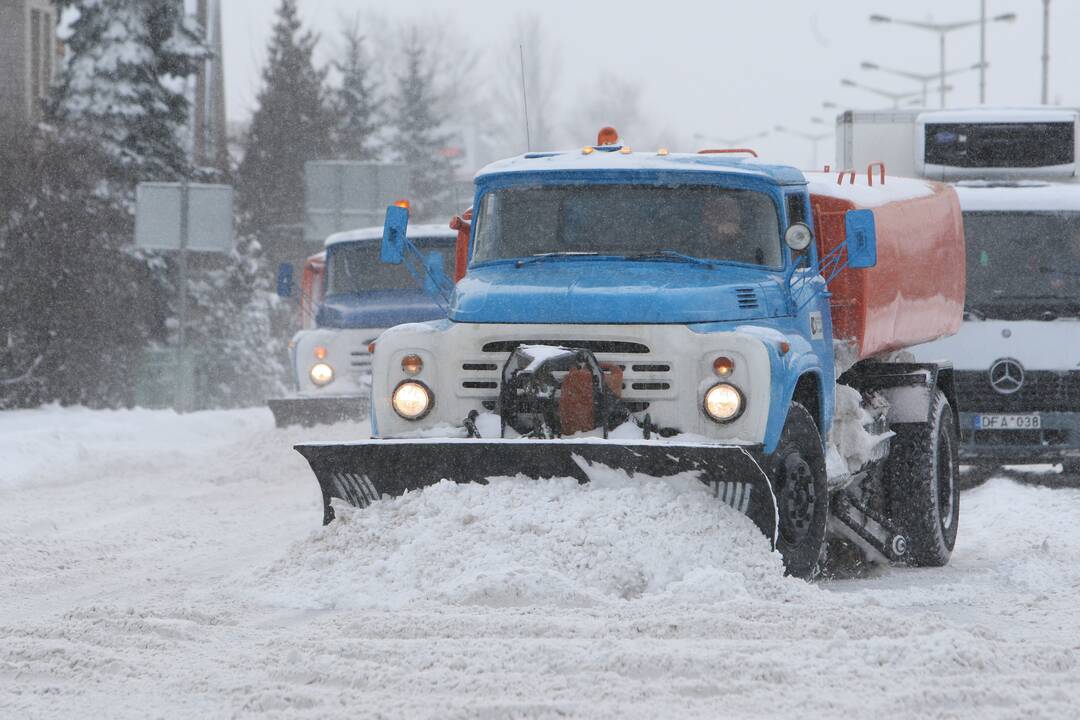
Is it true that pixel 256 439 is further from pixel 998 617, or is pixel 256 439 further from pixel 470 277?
pixel 998 617

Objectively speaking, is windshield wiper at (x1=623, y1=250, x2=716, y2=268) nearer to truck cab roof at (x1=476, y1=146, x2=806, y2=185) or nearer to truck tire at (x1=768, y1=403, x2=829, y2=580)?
truck cab roof at (x1=476, y1=146, x2=806, y2=185)

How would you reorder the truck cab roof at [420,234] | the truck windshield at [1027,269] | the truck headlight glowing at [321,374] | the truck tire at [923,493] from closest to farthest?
the truck tire at [923,493]
the truck windshield at [1027,269]
the truck cab roof at [420,234]
the truck headlight glowing at [321,374]

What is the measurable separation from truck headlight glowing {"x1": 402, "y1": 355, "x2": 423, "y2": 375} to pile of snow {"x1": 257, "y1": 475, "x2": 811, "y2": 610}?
708mm

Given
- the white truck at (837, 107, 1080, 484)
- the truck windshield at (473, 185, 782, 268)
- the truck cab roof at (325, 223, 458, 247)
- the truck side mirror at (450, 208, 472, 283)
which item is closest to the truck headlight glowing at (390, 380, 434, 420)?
the truck windshield at (473, 185, 782, 268)

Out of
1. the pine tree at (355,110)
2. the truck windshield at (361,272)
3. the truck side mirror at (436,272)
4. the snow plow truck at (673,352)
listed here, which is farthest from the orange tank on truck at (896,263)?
the pine tree at (355,110)

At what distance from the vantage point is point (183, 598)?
9.18 meters

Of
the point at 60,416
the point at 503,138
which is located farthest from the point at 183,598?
the point at 503,138

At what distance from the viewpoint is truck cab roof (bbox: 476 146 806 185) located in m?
10.5

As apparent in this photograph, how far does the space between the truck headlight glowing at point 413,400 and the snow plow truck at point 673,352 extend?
0.01 meters

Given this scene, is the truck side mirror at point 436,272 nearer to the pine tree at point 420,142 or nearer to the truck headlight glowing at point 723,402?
the truck headlight glowing at point 723,402

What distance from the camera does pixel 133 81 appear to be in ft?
118

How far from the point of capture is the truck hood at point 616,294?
949cm

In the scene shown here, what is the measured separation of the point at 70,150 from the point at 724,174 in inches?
808

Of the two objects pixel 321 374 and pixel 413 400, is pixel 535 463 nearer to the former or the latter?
pixel 413 400
